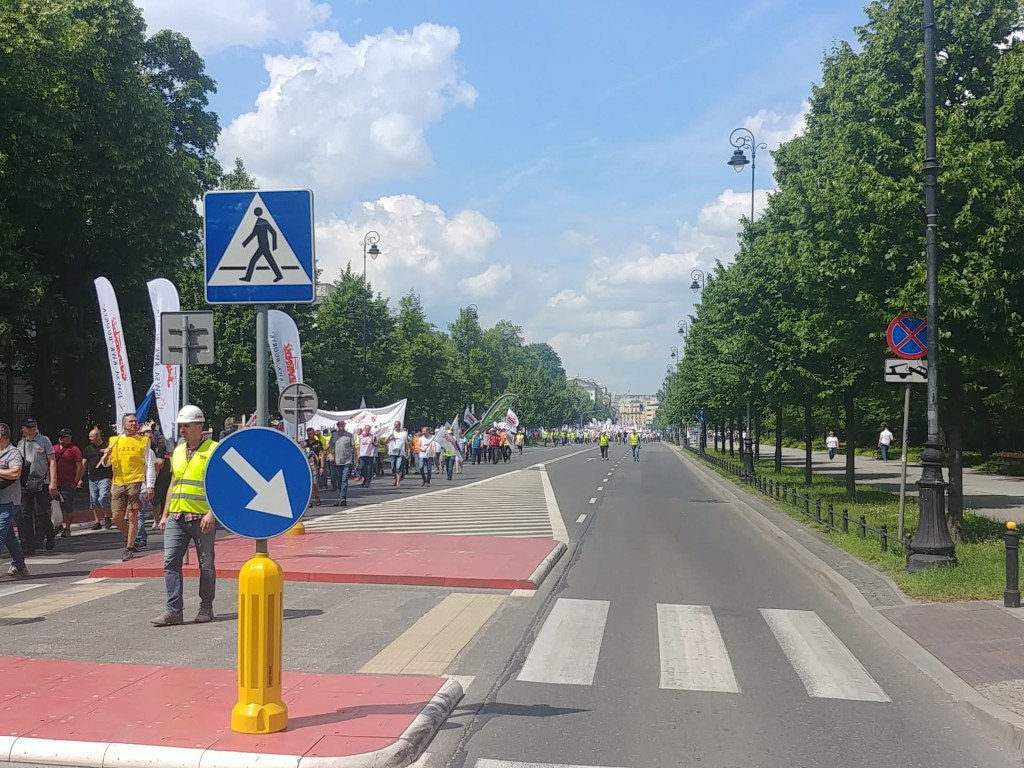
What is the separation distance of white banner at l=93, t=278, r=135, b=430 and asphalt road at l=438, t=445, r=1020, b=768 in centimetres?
1077

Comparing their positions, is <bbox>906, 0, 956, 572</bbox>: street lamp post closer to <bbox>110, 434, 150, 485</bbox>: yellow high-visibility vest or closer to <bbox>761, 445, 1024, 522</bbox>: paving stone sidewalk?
<bbox>761, 445, 1024, 522</bbox>: paving stone sidewalk

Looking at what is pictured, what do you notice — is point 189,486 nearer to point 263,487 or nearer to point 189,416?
point 189,416

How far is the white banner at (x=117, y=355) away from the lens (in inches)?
763

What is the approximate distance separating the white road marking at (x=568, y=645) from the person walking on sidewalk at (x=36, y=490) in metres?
8.38

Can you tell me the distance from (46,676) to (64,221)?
2369cm

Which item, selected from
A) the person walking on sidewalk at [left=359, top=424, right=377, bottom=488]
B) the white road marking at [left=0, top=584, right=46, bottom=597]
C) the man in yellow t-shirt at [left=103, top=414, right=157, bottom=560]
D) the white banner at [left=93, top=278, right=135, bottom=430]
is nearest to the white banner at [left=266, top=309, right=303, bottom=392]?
the white banner at [left=93, top=278, right=135, bottom=430]

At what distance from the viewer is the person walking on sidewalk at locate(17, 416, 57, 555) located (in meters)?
14.3

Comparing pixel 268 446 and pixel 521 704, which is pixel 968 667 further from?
pixel 268 446

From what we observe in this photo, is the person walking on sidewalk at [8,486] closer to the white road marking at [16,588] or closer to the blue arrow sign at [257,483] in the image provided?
the white road marking at [16,588]

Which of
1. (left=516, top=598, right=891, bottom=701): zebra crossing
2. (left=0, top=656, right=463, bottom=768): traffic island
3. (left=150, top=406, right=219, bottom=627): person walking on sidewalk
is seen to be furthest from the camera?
(left=150, top=406, right=219, bottom=627): person walking on sidewalk

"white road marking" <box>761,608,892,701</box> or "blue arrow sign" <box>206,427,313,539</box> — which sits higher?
"blue arrow sign" <box>206,427,313,539</box>

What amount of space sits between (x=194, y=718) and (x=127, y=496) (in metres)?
9.27

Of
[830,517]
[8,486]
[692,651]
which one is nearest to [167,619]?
[8,486]

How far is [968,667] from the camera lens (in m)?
7.68
